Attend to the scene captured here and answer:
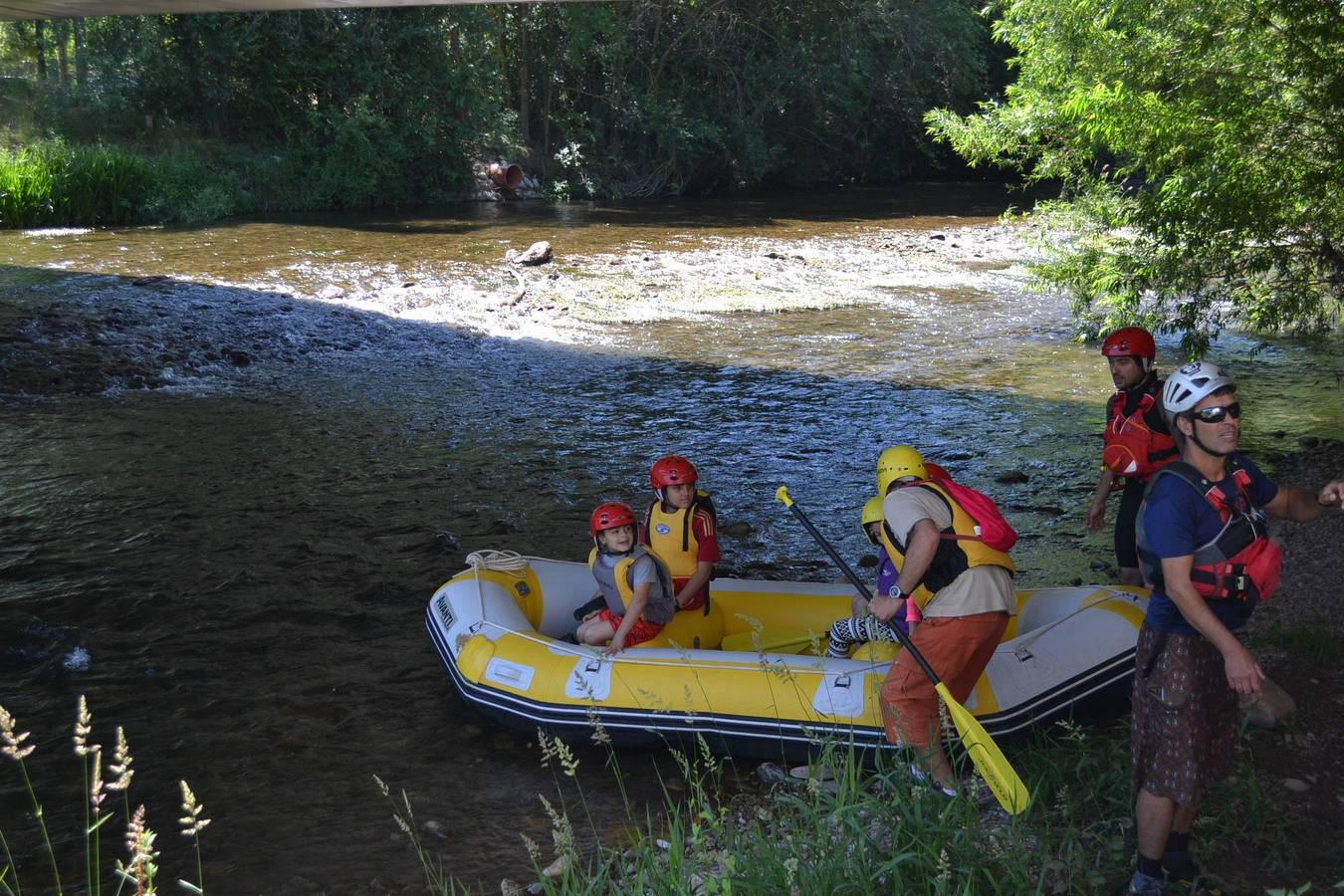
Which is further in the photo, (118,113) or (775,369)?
(118,113)

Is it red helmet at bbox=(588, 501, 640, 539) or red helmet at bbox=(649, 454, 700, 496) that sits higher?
red helmet at bbox=(649, 454, 700, 496)

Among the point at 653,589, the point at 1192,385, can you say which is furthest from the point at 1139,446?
the point at 653,589

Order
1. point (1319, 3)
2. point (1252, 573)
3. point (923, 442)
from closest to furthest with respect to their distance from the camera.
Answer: point (1252, 573) → point (1319, 3) → point (923, 442)

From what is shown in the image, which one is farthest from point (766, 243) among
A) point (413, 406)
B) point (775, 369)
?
point (413, 406)

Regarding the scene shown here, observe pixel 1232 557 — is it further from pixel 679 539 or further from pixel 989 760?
pixel 679 539

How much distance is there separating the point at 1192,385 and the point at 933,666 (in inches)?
51.0

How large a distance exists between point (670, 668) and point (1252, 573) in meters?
2.27

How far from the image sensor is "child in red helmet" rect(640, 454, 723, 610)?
17.1 ft

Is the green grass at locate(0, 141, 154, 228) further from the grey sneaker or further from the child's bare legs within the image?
the grey sneaker

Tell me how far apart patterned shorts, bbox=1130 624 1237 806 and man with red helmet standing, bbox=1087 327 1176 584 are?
6.11 feet

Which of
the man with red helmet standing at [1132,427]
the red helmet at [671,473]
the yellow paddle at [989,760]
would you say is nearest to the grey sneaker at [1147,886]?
the yellow paddle at [989,760]

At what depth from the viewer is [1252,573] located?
9.64ft

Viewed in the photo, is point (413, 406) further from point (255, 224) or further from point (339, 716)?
point (255, 224)

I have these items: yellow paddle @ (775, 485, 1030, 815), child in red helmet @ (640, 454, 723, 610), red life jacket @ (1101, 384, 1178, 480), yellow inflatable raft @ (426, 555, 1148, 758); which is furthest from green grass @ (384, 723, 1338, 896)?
child in red helmet @ (640, 454, 723, 610)
